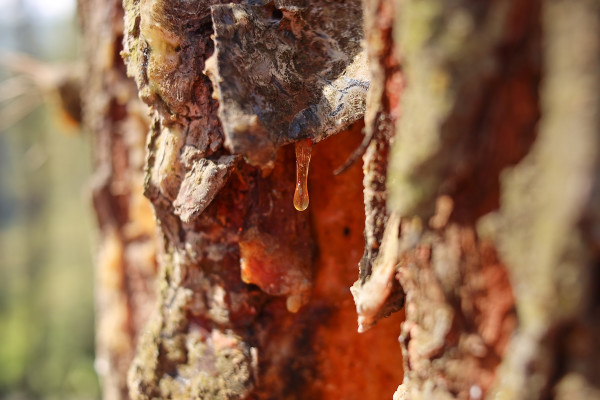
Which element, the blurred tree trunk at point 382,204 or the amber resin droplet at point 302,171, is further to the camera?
the amber resin droplet at point 302,171

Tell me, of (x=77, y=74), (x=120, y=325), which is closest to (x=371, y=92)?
(x=120, y=325)

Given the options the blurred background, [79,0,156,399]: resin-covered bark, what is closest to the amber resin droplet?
[79,0,156,399]: resin-covered bark

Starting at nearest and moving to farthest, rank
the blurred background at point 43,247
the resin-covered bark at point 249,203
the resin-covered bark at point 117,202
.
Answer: the resin-covered bark at point 249,203 → the resin-covered bark at point 117,202 → the blurred background at point 43,247

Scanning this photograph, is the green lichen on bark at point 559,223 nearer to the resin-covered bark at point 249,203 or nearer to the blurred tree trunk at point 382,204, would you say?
the blurred tree trunk at point 382,204

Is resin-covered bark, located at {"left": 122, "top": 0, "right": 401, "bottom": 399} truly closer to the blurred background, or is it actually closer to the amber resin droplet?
the amber resin droplet

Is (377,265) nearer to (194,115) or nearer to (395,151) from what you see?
(395,151)

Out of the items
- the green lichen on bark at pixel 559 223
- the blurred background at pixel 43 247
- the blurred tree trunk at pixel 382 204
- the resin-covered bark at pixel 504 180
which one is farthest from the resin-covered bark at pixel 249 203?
the blurred background at pixel 43 247
